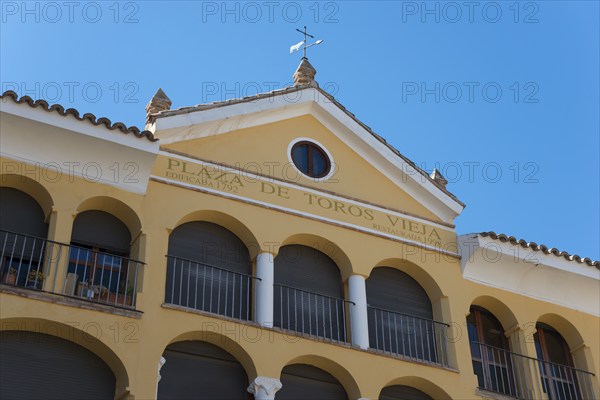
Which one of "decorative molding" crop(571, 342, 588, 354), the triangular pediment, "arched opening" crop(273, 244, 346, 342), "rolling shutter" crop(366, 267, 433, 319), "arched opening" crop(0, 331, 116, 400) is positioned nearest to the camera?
"arched opening" crop(0, 331, 116, 400)

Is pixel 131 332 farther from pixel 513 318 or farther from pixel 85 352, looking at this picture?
pixel 513 318

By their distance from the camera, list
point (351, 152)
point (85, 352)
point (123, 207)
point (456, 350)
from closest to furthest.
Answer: point (85, 352)
point (123, 207)
point (456, 350)
point (351, 152)

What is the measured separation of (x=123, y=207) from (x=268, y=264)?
2897 mm

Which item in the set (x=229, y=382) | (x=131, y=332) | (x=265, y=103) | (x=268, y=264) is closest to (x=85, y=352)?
(x=131, y=332)

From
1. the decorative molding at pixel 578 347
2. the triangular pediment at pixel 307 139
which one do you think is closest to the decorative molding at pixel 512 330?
the decorative molding at pixel 578 347

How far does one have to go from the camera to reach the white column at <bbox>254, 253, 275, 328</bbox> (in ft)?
61.2

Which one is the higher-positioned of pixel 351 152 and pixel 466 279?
pixel 351 152

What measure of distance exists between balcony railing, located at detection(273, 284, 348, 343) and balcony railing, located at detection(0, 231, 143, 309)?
2.89 meters

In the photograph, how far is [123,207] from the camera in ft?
61.1

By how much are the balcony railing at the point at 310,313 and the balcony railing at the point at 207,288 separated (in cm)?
64

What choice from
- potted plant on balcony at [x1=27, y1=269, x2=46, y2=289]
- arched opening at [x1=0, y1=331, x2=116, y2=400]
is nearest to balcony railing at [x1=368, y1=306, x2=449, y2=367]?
arched opening at [x1=0, y1=331, x2=116, y2=400]

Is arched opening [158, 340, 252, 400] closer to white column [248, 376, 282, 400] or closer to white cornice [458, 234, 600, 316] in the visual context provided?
white column [248, 376, 282, 400]

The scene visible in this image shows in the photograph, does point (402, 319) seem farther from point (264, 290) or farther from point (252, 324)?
point (252, 324)

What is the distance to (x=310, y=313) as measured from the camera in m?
19.7
